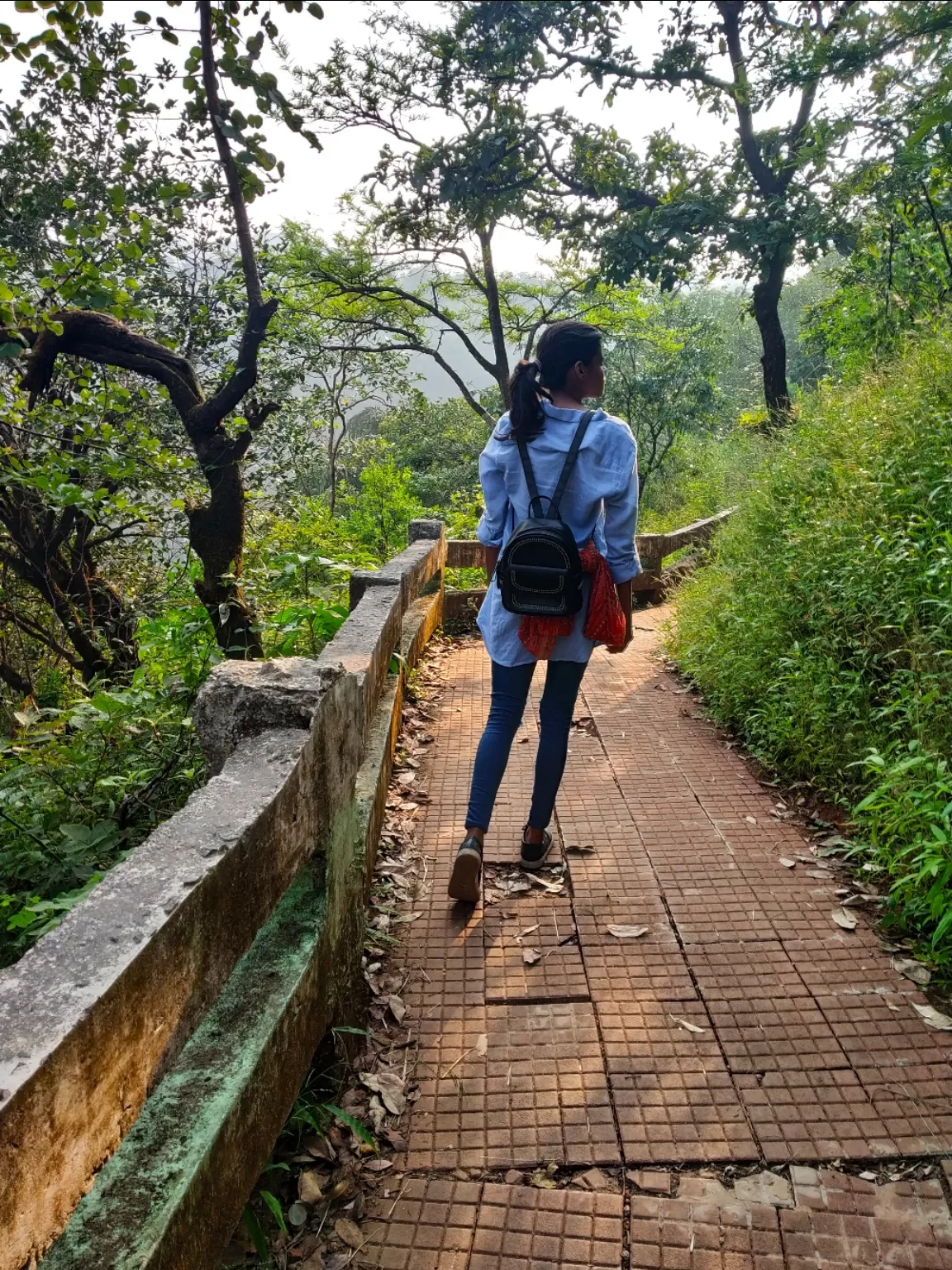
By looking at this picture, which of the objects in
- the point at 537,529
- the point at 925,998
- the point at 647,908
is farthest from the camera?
the point at 647,908

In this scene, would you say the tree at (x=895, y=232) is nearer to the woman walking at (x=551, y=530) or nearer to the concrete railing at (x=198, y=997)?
the woman walking at (x=551, y=530)

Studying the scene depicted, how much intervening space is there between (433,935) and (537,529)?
1.49m

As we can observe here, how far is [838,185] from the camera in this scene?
912 centimetres

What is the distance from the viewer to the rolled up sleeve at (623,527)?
2873 mm

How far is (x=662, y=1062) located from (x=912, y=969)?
98cm

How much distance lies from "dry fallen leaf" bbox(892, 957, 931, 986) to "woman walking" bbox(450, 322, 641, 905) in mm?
1304

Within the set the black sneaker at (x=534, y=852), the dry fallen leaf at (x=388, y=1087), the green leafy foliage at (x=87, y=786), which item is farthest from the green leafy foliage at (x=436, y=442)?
the dry fallen leaf at (x=388, y=1087)

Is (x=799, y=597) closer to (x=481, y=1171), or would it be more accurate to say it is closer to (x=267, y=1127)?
(x=481, y=1171)

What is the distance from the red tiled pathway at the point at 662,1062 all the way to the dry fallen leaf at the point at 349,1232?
0.03 m

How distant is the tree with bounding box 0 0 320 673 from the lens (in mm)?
3330

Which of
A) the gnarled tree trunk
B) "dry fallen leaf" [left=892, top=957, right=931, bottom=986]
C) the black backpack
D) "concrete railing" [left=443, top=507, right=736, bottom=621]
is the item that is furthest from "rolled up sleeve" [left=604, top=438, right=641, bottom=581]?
the gnarled tree trunk

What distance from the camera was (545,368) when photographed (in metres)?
2.93

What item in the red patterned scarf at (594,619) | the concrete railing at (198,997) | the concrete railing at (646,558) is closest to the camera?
the concrete railing at (198,997)

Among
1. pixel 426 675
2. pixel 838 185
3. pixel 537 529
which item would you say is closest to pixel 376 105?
pixel 838 185
